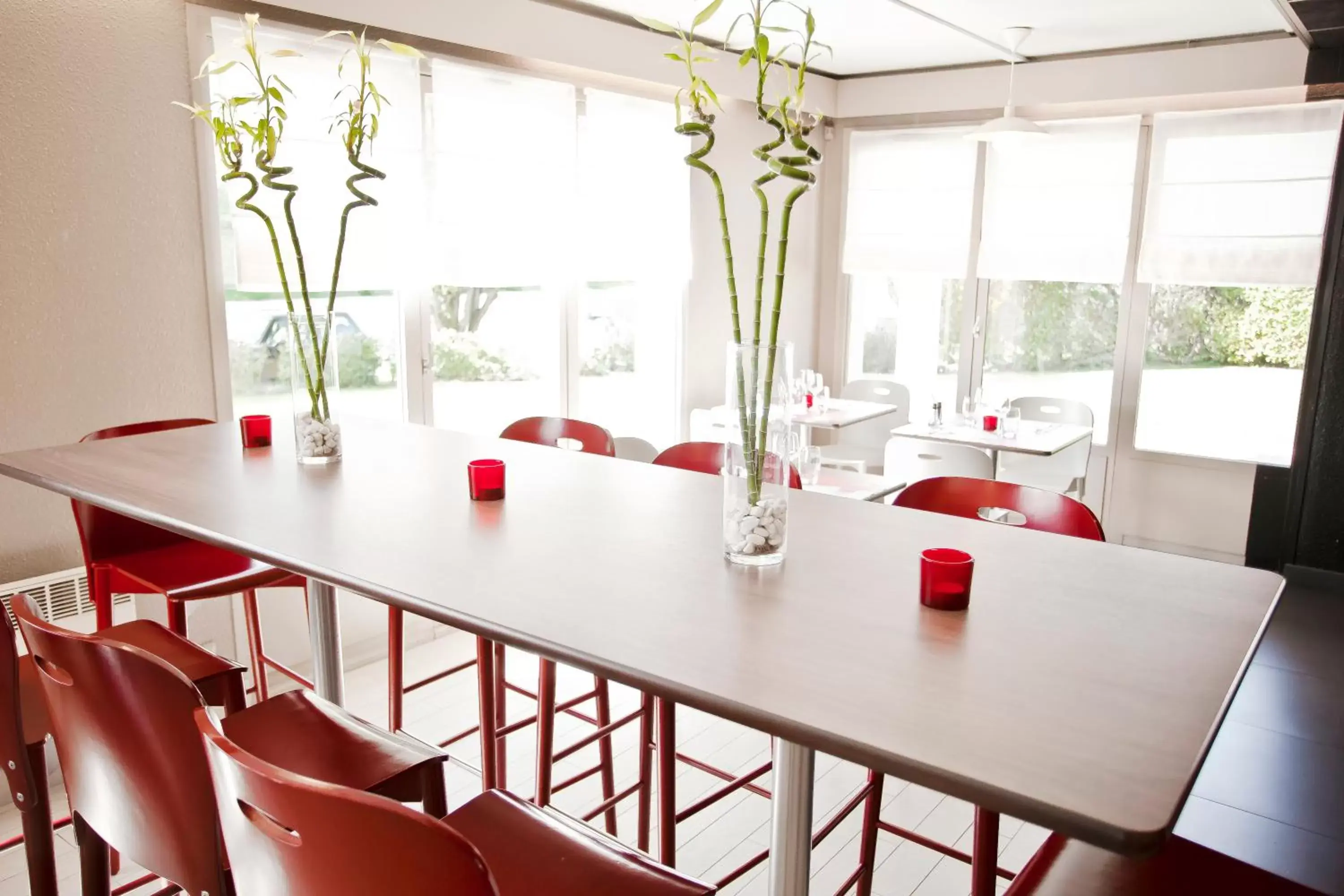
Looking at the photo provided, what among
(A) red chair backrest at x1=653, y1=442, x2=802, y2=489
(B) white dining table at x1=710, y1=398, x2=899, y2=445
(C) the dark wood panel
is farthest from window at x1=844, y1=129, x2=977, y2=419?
(A) red chair backrest at x1=653, y1=442, x2=802, y2=489

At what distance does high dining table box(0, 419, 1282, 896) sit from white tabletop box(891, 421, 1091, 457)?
8.93ft

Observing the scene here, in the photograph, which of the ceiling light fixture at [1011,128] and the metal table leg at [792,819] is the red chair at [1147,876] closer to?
the metal table leg at [792,819]

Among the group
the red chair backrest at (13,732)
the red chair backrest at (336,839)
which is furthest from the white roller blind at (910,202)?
the red chair backrest at (336,839)

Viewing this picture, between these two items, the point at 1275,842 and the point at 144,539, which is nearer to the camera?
the point at 144,539

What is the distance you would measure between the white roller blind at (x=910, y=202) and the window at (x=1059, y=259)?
0.17m

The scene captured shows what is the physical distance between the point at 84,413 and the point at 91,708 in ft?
6.99

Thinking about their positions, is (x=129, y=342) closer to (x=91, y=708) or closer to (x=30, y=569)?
(x=30, y=569)

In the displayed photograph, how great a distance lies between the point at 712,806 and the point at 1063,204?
4.09 meters

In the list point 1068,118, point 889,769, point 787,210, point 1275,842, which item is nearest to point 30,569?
point 787,210

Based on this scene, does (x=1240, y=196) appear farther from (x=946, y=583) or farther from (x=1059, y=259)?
(x=946, y=583)

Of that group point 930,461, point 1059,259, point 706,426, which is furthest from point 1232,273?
Result: point 706,426

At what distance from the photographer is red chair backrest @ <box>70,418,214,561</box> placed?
7.90 feet

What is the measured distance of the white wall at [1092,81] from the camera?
15.5ft

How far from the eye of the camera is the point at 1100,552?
1593mm
